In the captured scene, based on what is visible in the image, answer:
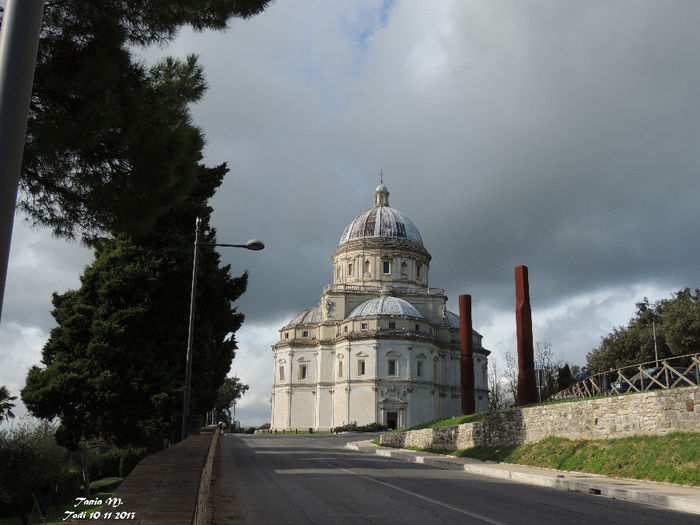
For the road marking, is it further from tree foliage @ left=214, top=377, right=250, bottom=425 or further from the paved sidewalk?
tree foliage @ left=214, top=377, right=250, bottom=425

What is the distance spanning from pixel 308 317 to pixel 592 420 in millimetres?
56081

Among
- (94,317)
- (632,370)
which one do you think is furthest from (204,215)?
(632,370)

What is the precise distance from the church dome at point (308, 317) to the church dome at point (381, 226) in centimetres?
880

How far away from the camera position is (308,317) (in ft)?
242

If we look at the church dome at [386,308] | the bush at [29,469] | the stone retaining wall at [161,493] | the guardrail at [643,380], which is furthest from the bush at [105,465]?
the stone retaining wall at [161,493]

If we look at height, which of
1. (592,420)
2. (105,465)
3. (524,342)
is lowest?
(105,465)

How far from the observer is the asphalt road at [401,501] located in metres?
10.3

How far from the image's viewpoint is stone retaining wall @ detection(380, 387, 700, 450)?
16188 millimetres

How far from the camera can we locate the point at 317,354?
70.1m

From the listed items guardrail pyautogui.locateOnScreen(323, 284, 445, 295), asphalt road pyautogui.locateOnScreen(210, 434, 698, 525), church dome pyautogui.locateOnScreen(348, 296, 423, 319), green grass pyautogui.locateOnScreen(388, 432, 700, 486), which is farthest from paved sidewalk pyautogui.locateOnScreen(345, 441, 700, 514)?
guardrail pyautogui.locateOnScreen(323, 284, 445, 295)

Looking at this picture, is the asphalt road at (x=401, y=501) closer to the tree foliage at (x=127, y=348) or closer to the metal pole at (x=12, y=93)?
the tree foliage at (x=127, y=348)

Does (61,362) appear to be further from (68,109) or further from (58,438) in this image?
(68,109)

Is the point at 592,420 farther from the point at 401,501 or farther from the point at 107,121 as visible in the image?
the point at 107,121

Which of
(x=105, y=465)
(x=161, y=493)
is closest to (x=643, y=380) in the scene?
(x=161, y=493)
